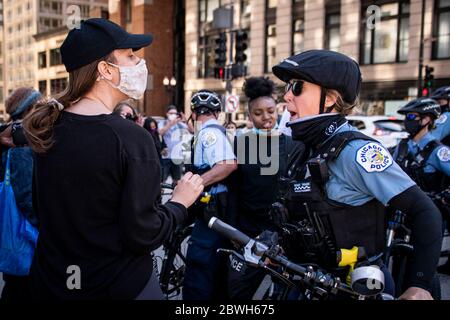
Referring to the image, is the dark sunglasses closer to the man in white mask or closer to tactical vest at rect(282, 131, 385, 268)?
tactical vest at rect(282, 131, 385, 268)

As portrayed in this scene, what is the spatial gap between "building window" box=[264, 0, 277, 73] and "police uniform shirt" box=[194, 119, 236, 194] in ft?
81.1

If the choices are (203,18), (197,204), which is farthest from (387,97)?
(197,204)

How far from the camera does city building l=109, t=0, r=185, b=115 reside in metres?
38.5

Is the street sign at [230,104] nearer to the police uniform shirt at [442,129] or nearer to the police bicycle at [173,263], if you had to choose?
the police uniform shirt at [442,129]

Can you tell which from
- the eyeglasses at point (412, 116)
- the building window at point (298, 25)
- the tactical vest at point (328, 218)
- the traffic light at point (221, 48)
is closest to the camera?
the tactical vest at point (328, 218)

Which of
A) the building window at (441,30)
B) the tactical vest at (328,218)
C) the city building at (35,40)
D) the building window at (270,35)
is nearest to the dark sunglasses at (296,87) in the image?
the tactical vest at (328,218)

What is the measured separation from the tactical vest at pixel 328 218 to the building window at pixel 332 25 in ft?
78.7

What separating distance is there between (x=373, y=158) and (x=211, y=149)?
188 centimetres

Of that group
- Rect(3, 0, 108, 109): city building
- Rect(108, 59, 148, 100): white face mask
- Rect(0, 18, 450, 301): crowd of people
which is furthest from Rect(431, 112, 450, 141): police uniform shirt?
Rect(3, 0, 108, 109): city building

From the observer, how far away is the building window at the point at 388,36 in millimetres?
22609

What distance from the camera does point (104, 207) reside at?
5.65 ft

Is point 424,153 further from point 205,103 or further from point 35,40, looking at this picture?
point 35,40

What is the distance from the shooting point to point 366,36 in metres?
23.7

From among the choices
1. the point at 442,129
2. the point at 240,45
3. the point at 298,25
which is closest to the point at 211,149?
the point at 442,129
